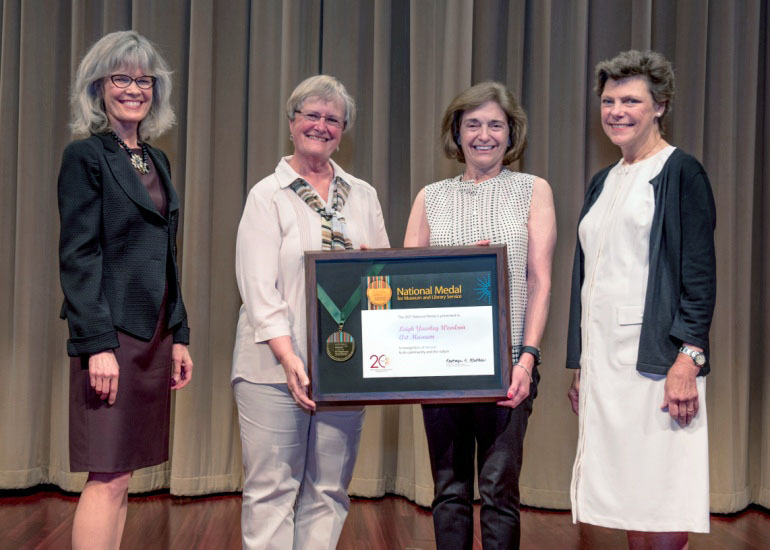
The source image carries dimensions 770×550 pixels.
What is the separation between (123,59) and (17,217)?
1.99 m

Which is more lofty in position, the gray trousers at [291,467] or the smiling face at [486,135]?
the smiling face at [486,135]

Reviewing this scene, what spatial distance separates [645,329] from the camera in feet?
6.15

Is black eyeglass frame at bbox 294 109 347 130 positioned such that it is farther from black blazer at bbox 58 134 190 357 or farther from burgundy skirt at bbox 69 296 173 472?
burgundy skirt at bbox 69 296 173 472

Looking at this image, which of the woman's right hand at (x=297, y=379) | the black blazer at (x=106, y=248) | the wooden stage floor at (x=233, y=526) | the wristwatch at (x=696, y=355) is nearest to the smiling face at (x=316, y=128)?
the black blazer at (x=106, y=248)

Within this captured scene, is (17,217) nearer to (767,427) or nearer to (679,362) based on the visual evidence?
(679,362)

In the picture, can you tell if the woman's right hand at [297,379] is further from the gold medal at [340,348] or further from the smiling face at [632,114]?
the smiling face at [632,114]

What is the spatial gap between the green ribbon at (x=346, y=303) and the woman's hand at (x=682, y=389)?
0.78 meters

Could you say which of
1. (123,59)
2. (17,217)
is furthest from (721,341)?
(17,217)

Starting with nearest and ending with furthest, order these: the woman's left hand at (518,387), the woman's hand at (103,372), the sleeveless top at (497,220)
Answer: the woman's hand at (103,372)
the woman's left hand at (518,387)
the sleeveless top at (497,220)

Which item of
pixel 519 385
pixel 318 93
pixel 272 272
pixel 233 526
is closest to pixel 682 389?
pixel 519 385

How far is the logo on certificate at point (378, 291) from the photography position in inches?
76.3

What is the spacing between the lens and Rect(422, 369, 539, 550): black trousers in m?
1.91

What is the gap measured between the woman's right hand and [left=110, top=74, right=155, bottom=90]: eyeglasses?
2.65 feet

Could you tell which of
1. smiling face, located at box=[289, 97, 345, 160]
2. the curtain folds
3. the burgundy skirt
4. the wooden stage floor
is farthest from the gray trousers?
the curtain folds
